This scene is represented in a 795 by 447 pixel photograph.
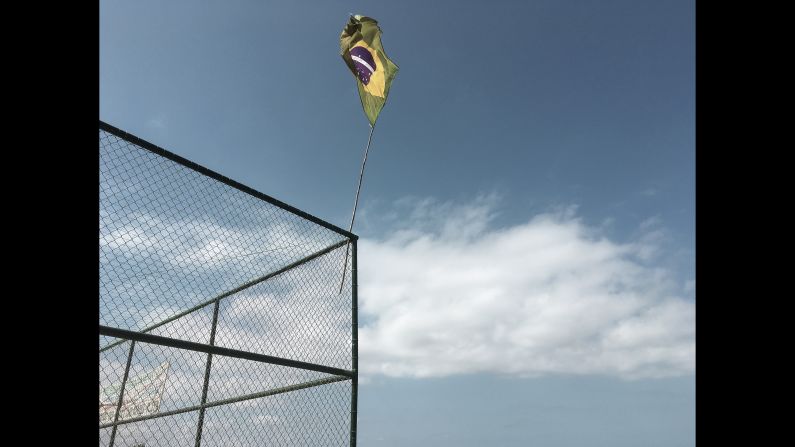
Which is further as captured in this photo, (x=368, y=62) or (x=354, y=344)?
(x=368, y=62)

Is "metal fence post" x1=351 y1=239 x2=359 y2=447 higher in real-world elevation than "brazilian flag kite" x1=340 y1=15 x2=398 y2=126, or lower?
lower

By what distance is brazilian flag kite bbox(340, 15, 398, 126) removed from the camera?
296 inches

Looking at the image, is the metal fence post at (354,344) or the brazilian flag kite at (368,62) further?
the brazilian flag kite at (368,62)

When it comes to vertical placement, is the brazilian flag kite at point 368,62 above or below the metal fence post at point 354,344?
above

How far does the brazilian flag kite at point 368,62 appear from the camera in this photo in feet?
24.7

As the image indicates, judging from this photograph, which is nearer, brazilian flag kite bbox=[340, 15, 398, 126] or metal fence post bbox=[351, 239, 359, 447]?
metal fence post bbox=[351, 239, 359, 447]

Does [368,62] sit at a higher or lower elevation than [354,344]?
higher

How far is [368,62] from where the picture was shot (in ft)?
25.1
